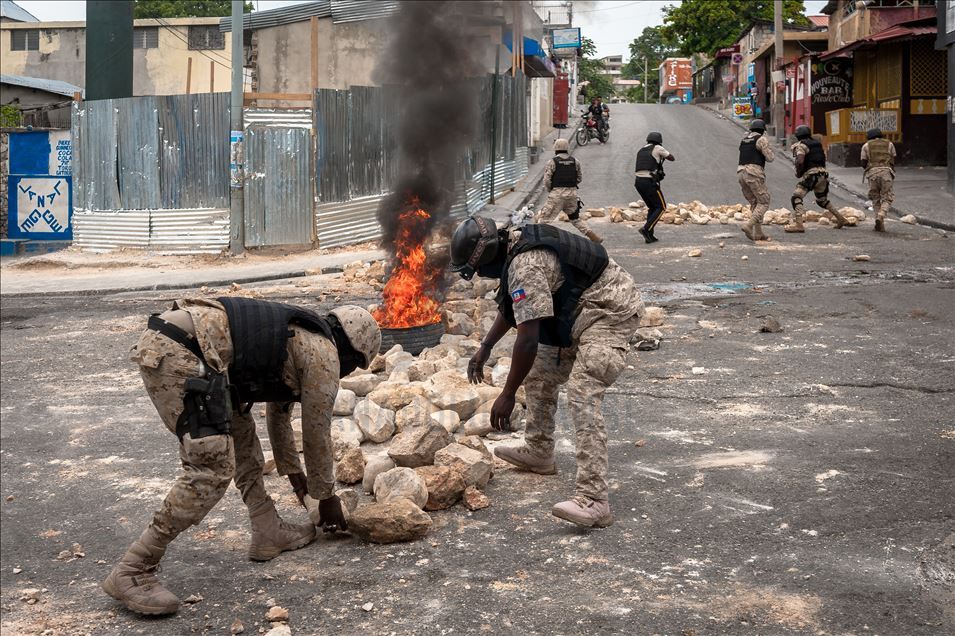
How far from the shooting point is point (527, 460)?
5.20 metres

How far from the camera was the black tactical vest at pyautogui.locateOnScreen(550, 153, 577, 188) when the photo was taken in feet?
46.3

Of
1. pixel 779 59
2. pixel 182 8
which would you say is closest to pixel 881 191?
pixel 779 59

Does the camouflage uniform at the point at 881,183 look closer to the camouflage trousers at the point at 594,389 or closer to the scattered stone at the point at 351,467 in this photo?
the camouflage trousers at the point at 594,389

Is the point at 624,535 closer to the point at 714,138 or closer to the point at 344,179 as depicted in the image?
the point at 344,179

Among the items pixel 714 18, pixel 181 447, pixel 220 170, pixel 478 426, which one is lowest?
pixel 478 426

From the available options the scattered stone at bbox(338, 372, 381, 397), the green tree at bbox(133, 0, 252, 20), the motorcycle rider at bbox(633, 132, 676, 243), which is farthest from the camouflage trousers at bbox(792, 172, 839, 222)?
the green tree at bbox(133, 0, 252, 20)

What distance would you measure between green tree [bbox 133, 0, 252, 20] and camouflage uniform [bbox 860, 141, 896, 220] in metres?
39.1

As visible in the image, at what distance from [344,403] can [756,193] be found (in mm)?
10026

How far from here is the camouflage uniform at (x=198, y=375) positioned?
3717mm

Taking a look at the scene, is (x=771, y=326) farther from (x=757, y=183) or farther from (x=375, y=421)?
(x=757, y=183)

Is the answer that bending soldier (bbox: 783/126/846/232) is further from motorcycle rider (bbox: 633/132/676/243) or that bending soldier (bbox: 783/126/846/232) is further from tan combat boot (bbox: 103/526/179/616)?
tan combat boot (bbox: 103/526/179/616)

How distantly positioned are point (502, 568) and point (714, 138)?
32.3m

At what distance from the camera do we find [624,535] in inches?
174

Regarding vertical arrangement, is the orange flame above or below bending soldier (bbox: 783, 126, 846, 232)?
below
